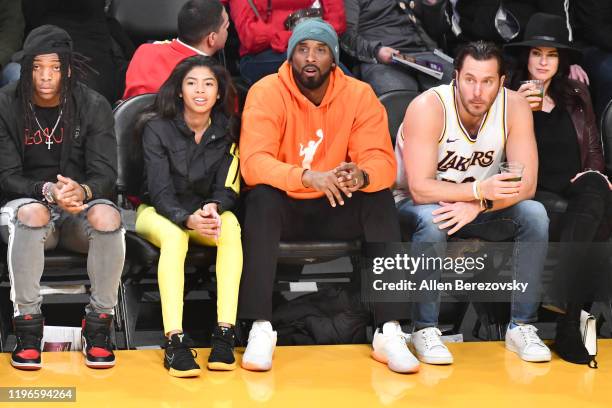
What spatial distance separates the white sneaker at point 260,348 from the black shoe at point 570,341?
1236 millimetres

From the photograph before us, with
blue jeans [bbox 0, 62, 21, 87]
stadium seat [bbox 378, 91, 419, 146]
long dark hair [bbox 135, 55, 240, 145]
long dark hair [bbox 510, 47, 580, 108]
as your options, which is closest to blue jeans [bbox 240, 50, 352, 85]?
stadium seat [bbox 378, 91, 419, 146]

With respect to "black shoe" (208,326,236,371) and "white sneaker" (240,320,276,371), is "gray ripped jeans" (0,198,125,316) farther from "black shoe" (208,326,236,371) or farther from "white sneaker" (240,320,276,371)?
"white sneaker" (240,320,276,371)

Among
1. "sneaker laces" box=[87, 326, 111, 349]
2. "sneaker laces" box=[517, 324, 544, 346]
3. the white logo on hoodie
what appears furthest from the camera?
the white logo on hoodie

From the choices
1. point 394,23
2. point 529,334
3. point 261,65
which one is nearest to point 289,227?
point 529,334

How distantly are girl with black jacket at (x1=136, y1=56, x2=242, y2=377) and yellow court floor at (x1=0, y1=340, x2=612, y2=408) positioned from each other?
17 cm

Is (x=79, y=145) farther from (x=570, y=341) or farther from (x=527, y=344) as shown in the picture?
(x=570, y=341)

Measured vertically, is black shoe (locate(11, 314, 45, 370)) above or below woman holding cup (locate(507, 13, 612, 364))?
below

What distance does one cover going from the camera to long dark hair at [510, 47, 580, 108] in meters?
5.60

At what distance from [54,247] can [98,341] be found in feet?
1.45

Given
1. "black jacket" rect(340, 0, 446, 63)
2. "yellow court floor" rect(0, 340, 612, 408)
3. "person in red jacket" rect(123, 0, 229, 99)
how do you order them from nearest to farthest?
"yellow court floor" rect(0, 340, 612, 408)
"person in red jacket" rect(123, 0, 229, 99)
"black jacket" rect(340, 0, 446, 63)

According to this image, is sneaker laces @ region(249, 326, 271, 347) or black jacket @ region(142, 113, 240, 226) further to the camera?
black jacket @ region(142, 113, 240, 226)

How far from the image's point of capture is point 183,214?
4707 millimetres

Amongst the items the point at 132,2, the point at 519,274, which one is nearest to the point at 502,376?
the point at 519,274

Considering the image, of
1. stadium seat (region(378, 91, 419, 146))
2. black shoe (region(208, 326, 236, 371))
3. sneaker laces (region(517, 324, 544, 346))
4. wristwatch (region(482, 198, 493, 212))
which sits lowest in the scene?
black shoe (region(208, 326, 236, 371))
